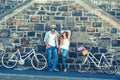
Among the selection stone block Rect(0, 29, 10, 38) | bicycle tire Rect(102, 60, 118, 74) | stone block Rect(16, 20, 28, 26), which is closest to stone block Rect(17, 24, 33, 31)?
stone block Rect(16, 20, 28, 26)

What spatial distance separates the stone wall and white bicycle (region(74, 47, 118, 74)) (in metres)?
0.31

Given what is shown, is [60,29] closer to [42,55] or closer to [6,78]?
[42,55]

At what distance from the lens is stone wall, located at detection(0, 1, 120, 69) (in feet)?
50.0

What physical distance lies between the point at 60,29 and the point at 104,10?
1984 mm

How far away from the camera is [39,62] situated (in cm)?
1545

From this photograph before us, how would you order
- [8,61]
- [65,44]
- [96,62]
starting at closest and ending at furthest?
[65,44], [96,62], [8,61]

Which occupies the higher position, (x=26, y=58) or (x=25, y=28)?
(x=25, y=28)

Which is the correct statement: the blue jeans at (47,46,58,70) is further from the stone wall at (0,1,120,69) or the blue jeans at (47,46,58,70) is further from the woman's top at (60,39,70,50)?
the stone wall at (0,1,120,69)

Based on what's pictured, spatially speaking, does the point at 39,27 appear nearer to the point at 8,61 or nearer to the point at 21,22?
the point at 21,22

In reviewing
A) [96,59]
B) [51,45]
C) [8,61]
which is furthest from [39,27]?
[96,59]

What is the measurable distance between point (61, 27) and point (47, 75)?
2388 mm

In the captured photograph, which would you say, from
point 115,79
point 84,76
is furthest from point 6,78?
point 115,79

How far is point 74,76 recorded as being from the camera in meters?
14.0

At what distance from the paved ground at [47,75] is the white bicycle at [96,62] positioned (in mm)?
247
